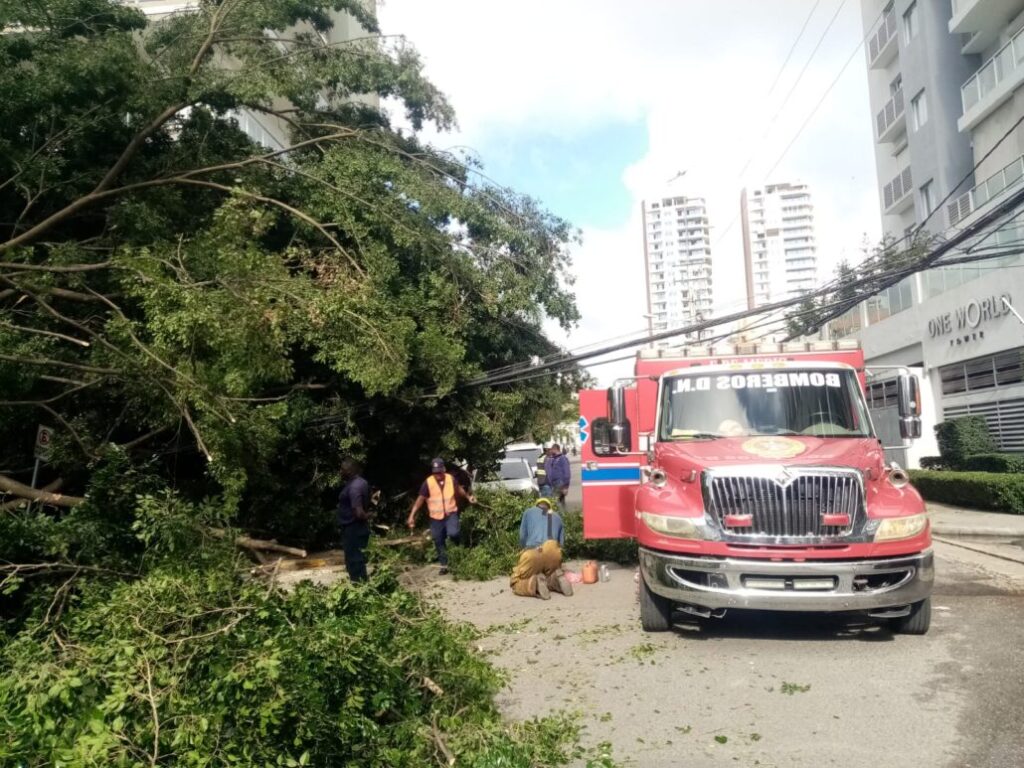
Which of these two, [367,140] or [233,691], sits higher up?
[367,140]

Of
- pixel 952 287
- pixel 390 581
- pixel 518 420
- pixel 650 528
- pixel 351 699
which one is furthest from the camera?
pixel 952 287

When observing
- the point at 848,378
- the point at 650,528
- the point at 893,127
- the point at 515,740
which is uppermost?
the point at 893,127

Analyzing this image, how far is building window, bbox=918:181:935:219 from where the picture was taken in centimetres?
2817

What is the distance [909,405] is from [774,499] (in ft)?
7.96

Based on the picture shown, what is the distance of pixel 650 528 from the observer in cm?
668

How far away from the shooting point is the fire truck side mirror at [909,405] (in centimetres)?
770

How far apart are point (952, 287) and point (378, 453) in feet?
54.1

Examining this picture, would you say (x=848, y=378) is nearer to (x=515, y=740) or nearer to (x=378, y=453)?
(x=515, y=740)

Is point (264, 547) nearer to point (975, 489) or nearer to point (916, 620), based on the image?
point (916, 620)

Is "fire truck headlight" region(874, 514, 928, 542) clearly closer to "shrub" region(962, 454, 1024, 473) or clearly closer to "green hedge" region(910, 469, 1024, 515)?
"green hedge" region(910, 469, 1024, 515)

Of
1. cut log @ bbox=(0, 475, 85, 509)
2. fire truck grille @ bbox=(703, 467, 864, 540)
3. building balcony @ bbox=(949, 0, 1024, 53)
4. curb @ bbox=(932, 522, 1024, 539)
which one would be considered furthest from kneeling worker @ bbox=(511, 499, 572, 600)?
building balcony @ bbox=(949, 0, 1024, 53)

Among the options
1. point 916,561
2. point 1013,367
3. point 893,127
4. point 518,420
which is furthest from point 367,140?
point 893,127

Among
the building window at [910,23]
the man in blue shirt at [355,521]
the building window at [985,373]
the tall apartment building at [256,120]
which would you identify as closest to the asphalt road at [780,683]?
the man in blue shirt at [355,521]

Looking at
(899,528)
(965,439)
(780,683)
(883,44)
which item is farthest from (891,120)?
(780,683)
